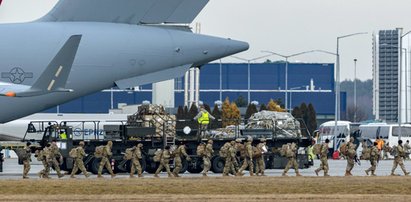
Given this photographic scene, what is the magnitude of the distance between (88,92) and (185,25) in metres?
4.41

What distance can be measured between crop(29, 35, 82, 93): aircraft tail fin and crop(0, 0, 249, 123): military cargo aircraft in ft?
8.78

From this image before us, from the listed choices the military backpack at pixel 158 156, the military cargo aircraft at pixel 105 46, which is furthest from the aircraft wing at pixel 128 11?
the military backpack at pixel 158 156

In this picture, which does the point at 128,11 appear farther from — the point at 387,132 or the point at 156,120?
the point at 387,132

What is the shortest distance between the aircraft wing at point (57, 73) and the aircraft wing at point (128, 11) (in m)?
5.30

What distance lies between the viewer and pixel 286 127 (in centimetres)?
5850

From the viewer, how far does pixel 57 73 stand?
153 feet

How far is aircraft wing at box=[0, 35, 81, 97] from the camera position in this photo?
46.5 metres

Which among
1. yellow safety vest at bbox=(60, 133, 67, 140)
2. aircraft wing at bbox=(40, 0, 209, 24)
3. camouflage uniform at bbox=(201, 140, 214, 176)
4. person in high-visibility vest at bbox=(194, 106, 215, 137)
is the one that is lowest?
camouflage uniform at bbox=(201, 140, 214, 176)

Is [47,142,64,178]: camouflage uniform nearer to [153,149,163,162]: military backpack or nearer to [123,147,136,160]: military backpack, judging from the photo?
[123,147,136,160]: military backpack

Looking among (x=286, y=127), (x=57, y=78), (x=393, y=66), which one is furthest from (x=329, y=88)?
(x=57, y=78)

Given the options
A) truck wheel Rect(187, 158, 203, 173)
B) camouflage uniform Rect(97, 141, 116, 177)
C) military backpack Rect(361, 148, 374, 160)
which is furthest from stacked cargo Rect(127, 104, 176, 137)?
military backpack Rect(361, 148, 374, 160)

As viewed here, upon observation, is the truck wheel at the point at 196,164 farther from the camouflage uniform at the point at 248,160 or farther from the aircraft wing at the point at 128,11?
the aircraft wing at the point at 128,11

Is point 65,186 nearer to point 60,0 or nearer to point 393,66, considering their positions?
point 60,0

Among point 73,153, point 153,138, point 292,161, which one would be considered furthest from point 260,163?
point 73,153
